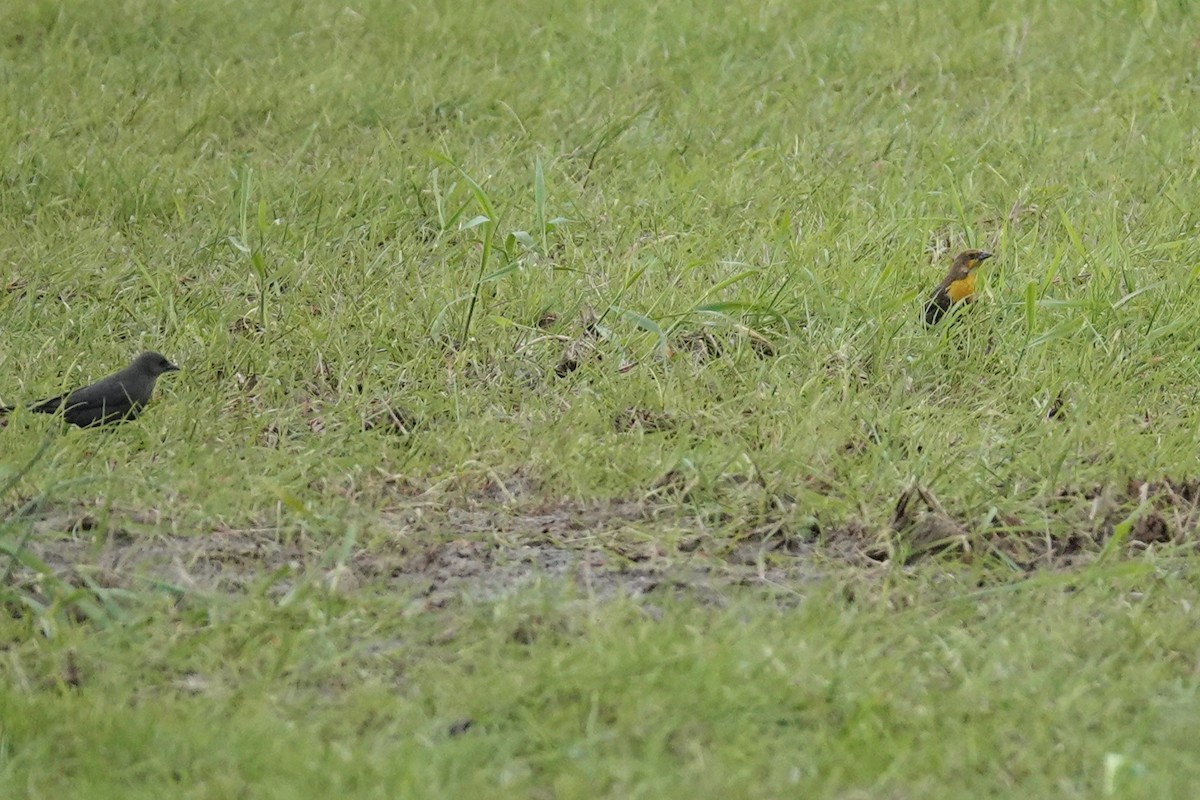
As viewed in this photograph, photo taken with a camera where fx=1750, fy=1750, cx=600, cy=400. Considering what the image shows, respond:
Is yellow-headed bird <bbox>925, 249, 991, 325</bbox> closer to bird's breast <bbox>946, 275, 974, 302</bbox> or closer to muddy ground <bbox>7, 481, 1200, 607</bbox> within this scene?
bird's breast <bbox>946, 275, 974, 302</bbox>

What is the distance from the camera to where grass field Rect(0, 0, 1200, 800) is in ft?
12.3

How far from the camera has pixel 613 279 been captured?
6.46 metres

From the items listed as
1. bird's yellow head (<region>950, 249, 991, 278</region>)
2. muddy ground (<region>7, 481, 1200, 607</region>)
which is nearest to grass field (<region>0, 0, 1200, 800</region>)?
muddy ground (<region>7, 481, 1200, 607</region>)

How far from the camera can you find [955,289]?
20.1 ft

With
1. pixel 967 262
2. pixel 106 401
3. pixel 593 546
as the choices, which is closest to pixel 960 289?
pixel 967 262

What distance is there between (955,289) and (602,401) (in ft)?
A: 4.60

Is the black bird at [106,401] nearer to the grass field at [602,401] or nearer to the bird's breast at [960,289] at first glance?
the grass field at [602,401]

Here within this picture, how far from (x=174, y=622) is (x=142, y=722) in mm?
508

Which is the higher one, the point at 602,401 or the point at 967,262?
the point at 967,262

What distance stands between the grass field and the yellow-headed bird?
0.32 feet

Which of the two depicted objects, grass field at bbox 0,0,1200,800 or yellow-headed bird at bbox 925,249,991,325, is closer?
grass field at bbox 0,0,1200,800

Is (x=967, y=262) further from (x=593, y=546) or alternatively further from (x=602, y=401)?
(x=593, y=546)

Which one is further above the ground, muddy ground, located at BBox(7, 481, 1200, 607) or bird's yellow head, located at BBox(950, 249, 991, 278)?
bird's yellow head, located at BBox(950, 249, 991, 278)

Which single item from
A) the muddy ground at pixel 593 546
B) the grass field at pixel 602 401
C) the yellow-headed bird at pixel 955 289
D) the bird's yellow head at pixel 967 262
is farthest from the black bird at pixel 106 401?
the bird's yellow head at pixel 967 262
